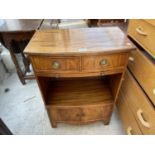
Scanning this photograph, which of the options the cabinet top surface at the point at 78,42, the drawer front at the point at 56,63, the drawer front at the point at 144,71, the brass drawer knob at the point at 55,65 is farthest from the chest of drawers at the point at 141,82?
the brass drawer knob at the point at 55,65

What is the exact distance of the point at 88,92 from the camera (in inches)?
46.1

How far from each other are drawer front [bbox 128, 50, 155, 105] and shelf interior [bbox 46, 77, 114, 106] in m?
0.30

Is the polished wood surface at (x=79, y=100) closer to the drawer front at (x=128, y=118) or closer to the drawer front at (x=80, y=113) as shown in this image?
the drawer front at (x=80, y=113)

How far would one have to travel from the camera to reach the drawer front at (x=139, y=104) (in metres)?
0.78

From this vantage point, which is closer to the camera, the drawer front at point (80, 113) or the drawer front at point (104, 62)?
the drawer front at point (104, 62)

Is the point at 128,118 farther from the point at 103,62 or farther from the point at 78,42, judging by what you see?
the point at 78,42

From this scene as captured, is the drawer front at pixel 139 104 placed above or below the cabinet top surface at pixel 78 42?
below

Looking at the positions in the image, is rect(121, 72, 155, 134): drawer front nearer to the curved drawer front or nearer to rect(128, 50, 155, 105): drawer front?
rect(128, 50, 155, 105): drawer front

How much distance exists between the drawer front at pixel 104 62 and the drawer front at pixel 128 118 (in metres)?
0.41

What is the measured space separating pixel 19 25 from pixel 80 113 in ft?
3.67

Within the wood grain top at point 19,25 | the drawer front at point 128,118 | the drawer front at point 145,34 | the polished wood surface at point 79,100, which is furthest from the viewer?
the wood grain top at point 19,25
